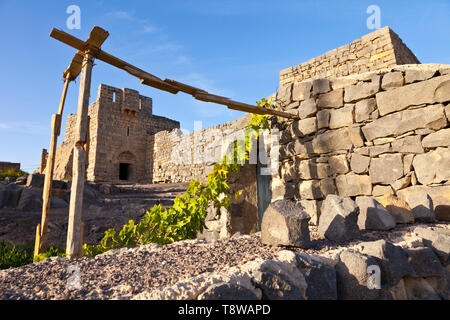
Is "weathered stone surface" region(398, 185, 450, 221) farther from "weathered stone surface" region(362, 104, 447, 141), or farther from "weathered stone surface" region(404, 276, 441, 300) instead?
"weathered stone surface" region(404, 276, 441, 300)

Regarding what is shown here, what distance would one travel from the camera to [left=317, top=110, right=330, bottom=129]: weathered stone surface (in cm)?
441

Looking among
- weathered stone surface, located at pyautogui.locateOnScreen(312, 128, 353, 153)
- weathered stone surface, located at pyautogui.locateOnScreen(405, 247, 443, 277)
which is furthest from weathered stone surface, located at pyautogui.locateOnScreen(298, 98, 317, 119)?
weathered stone surface, located at pyautogui.locateOnScreen(405, 247, 443, 277)

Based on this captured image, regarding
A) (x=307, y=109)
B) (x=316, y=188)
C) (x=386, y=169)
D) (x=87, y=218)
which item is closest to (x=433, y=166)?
(x=386, y=169)

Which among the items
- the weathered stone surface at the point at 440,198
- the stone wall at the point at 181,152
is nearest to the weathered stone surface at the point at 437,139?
the weathered stone surface at the point at 440,198

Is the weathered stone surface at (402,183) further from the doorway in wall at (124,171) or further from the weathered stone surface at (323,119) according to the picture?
the doorway in wall at (124,171)

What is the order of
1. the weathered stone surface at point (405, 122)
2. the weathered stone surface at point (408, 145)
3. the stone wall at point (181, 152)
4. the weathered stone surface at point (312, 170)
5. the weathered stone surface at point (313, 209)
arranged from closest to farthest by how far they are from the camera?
the weathered stone surface at point (405, 122) < the weathered stone surface at point (408, 145) < the weathered stone surface at point (313, 209) < the weathered stone surface at point (312, 170) < the stone wall at point (181, 152)

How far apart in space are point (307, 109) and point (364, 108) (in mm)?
887

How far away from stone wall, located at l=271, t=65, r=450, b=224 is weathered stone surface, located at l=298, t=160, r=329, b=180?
0.05 ft

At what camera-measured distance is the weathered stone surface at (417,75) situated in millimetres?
3536

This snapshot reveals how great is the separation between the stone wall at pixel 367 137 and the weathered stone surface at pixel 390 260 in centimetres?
144
